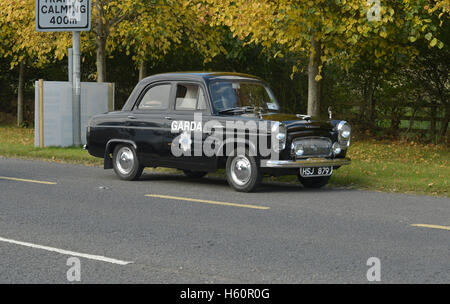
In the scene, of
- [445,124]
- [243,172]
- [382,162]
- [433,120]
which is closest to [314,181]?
[243,172]

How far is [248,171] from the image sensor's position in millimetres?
11125

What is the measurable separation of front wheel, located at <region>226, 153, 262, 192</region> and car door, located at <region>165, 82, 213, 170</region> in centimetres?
41

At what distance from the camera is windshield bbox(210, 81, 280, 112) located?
11.7 m

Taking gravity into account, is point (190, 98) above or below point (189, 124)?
above

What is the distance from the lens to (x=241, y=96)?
39.3 feet

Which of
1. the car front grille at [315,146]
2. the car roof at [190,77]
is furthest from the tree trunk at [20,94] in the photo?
the car front grille at [315,146]

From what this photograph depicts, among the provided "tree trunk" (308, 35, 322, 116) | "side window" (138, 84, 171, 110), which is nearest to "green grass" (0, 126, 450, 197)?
"tree trunk" (308, 35, 322, 116)

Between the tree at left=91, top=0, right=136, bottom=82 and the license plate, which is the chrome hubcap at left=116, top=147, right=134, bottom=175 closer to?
the license plate

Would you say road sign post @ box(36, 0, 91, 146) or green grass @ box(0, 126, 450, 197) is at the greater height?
road sign post @ box(36, 0, 91, 146)

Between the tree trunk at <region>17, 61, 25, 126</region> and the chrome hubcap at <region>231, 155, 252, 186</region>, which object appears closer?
the chrome hubcap at <region>231, 155, 252, 186</region>

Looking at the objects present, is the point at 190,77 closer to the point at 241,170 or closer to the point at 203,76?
the point at 203,76

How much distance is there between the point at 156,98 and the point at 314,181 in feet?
9.77

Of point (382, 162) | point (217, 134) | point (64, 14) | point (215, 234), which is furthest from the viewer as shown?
point (64, 14)
